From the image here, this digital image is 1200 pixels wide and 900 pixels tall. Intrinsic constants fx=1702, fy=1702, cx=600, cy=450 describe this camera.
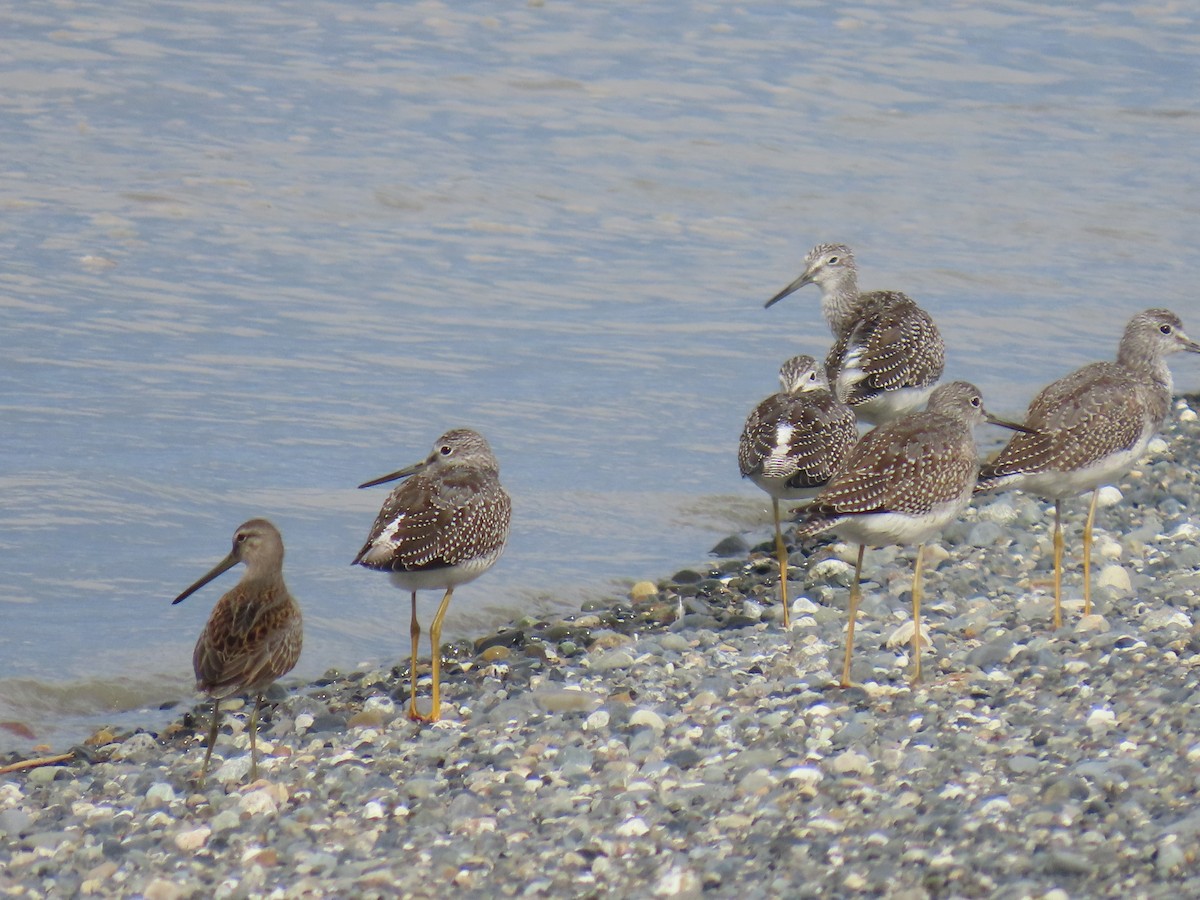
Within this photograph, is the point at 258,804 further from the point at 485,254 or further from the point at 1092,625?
the point at 485,254

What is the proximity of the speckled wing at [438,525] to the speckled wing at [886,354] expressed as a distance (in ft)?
10.9

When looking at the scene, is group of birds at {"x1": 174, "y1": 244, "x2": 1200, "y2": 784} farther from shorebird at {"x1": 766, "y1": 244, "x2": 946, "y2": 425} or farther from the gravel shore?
shorebird at {"x1": 766, "y1": 244, "x2": 946, "y2": 425}

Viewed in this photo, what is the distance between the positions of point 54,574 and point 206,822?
3493mm

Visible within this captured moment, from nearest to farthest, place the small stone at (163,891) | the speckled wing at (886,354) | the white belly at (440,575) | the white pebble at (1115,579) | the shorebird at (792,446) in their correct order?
the small stone at (163,891), the white belly at (440,575), the shorebird at (792,446), the white pebble at (1115,579), the speckled wing at (886,354)

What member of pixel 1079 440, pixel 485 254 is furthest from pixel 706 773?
pixel 485 254

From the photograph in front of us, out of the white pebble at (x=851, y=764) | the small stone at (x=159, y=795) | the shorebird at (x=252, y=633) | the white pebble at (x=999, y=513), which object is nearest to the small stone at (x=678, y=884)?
the white pebble at (x=851, y=764)

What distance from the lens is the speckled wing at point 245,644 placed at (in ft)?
20.5

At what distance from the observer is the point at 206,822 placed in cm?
598

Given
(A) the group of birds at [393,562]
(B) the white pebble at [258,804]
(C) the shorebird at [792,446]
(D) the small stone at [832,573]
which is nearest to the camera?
(B) the white pebble at [258,804]

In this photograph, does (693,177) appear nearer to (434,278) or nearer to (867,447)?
(434,278)

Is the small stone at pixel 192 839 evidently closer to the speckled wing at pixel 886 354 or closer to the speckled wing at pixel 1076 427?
the speckled wing at pixel 1076 427

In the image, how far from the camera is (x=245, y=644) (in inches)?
249

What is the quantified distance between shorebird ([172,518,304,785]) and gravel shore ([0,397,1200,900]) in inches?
14.0

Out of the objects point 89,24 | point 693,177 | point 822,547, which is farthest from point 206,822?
point 89,24
